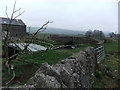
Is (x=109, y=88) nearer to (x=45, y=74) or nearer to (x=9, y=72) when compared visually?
(x=9, y=72)

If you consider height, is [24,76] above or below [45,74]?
below

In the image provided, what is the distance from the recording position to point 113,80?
12727mm

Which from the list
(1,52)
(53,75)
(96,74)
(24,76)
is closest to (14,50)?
(1,52)

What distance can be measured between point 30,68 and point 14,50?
4.94m

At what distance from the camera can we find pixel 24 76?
346 inches

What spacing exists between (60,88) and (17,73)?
3.69m

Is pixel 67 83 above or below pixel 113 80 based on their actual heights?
above

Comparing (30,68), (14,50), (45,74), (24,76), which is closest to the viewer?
(45,74)

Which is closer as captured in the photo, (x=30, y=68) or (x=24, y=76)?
(x=24, y=76)

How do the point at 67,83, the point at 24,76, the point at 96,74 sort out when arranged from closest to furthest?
1. the point at 67,83
2. the point at 24,76
3. the point at 96,74

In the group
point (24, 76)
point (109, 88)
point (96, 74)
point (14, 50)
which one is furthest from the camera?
point (14, 50)

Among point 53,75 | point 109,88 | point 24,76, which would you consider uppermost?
point 53,75

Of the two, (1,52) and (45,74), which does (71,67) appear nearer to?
(45,74)

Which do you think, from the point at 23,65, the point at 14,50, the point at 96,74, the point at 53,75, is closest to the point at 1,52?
the point at 14,50
